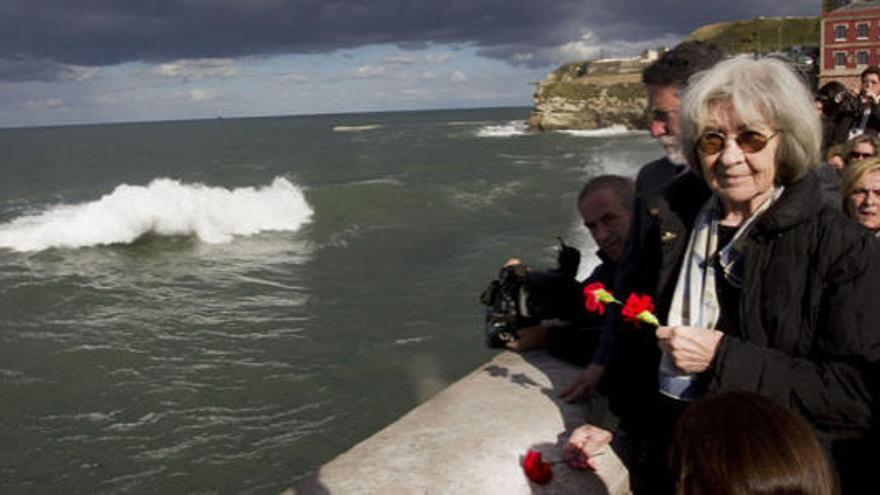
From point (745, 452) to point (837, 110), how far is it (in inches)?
254

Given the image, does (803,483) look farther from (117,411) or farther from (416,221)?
(416,221)

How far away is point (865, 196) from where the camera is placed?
363 centimetres

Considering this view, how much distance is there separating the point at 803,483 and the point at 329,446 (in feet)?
24.9

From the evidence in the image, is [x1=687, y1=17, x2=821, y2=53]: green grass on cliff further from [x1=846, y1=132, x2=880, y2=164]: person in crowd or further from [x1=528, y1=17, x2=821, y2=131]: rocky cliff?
[x1=846, y1=132, x2=880, y2=164]: person in crowd

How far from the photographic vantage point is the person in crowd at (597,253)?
332cm

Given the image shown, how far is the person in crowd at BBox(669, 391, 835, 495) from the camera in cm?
135

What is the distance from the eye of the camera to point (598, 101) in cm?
9706

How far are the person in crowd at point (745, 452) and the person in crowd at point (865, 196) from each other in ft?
8.63

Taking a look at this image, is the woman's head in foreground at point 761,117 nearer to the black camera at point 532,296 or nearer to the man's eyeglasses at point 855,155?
the black camera at point 532,296

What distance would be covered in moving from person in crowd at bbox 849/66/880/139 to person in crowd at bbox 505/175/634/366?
3984mm

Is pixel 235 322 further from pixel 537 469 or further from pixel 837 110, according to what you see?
pixel 537 469

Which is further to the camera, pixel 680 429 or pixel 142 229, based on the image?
pixel 142 229

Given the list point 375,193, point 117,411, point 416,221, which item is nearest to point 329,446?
point 117,411

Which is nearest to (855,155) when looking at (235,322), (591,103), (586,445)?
(586,445)
